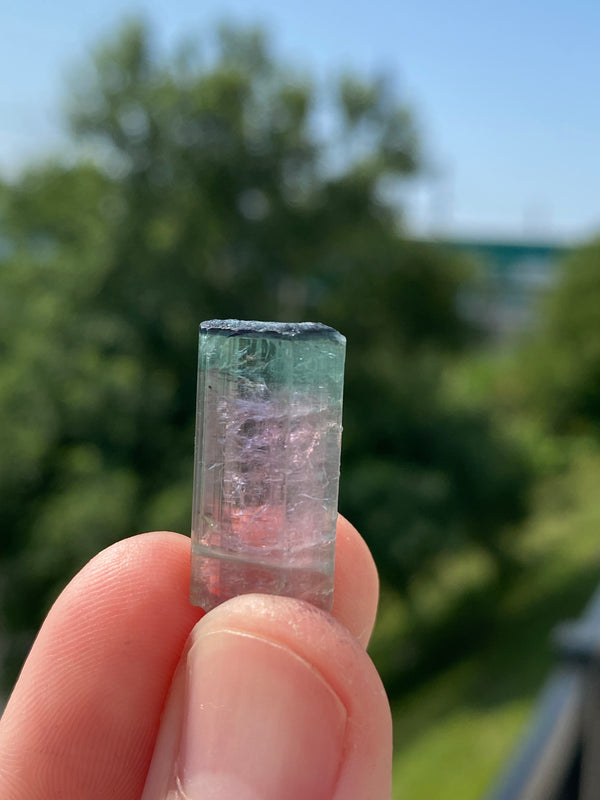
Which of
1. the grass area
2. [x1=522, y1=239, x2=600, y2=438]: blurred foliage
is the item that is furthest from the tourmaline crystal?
[x1=522, y1=239, x2=600, y2=438]: blurred foliage

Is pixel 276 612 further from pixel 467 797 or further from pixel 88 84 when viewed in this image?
pixel 88 84

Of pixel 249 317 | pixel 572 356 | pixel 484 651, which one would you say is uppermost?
pixel 249 317

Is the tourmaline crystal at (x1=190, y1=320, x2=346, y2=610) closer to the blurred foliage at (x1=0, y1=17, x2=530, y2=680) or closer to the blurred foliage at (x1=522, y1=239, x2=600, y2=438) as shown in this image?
the blurred foliage at (x1=0, y1=17, x2=530, y2=680)

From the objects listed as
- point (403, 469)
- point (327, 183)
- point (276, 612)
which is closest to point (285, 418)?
point (276, 612)

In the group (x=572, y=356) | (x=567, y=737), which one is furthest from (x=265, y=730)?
(x=572, y=356)

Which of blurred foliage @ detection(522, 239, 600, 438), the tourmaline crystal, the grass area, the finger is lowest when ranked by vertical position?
the grass area

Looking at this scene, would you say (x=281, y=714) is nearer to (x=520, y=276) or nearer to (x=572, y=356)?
(x=572, y=356)
